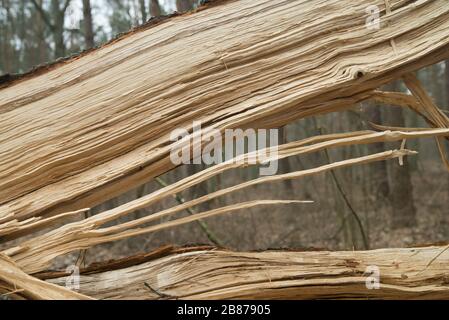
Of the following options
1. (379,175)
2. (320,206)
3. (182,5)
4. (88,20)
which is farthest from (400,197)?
(88,20)

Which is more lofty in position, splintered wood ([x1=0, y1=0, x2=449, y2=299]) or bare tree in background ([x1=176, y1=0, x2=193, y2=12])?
bare tree in background ([x1=176, y1=0, x2=193, y2=12])

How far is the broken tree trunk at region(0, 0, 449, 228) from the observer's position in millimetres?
2090

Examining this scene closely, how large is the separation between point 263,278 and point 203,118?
0.72m

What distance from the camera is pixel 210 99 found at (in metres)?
2.14

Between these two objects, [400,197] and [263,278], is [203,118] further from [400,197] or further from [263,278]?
[400,197]

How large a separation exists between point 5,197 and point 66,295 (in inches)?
21.8

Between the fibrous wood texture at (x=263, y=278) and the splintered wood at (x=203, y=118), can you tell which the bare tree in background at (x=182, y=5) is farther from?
the fibrous wood texture at (x=263, y=278)

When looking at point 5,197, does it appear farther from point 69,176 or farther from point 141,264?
point 141,264

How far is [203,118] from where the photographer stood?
2.12m

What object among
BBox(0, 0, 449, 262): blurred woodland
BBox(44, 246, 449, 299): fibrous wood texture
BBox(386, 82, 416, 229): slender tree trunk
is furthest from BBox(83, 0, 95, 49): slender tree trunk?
BBox(44, 246, 449, 299): fibrous wood texture

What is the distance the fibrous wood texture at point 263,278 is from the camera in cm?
199

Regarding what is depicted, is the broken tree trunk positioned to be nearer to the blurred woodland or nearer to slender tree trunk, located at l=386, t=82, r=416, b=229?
the blurred woodland

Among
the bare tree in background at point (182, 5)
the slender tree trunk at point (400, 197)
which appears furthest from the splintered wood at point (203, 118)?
the slender tree trunk at point (400, 197)
